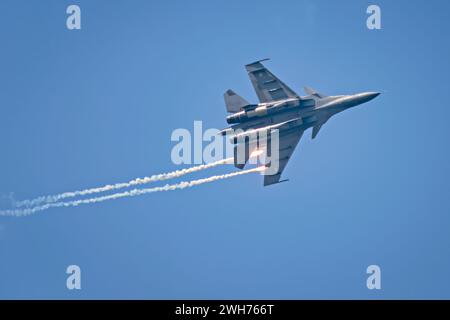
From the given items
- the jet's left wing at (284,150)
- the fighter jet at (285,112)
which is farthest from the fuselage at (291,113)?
the jet's left wing at (284,150)

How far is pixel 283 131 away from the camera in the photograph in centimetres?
6334

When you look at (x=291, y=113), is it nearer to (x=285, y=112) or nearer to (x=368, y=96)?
(x=285, y=112)

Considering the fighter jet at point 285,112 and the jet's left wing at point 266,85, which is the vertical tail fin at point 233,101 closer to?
the fighter jet at point 285,112

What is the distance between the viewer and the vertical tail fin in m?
63.7

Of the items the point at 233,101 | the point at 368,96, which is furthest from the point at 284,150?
the point at 368,96

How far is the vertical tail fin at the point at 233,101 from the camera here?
6369 centimetres

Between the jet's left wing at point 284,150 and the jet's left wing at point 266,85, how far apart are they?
2.97 meters

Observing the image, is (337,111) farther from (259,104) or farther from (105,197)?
(105,197)

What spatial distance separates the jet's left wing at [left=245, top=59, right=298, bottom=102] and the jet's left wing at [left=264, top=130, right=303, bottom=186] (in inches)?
117

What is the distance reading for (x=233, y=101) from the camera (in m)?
64.0

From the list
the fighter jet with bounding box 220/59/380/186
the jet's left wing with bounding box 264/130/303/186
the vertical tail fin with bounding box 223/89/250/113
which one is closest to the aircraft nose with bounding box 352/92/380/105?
the fighter jet with bounding box 220/59/380/186

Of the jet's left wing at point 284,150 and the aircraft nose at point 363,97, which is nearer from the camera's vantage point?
the aircraft nose at point 363,97
